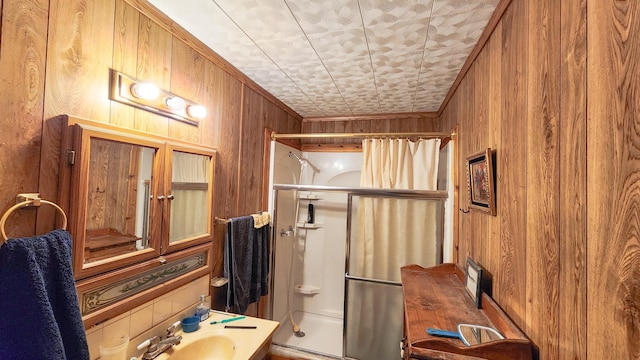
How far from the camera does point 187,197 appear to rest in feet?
4.94

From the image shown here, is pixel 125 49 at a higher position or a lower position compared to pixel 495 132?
higher

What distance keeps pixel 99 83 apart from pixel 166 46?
0.44 metres

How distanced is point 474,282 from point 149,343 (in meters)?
1.60

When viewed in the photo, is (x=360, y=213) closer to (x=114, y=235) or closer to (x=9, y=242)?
(x=114, y=235)

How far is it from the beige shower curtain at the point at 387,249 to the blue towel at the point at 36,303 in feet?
6.47

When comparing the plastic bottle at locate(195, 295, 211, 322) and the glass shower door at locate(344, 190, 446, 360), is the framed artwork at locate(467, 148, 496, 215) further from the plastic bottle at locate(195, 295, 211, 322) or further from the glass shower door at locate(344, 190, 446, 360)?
the plastic bottle at locate(195, 295, 211, 322)

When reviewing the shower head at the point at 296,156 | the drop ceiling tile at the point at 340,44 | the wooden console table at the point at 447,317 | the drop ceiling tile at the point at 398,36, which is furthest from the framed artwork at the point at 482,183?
the shower head at the point at 296,156

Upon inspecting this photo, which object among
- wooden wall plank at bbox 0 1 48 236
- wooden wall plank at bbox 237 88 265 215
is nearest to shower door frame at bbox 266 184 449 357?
wooden wall plank at bbox 237 88 265 215

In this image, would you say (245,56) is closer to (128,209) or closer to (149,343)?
(128,209)

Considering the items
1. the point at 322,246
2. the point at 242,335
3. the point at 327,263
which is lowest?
the point at 327,263

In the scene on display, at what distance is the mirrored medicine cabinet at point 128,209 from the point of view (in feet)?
3.15

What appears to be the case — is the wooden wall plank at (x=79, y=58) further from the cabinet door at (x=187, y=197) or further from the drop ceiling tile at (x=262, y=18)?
the drop ceiling tile at (x=262, y=18)

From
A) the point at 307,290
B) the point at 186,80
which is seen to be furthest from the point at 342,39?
the point at 307,290

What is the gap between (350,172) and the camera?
3.20 metres
